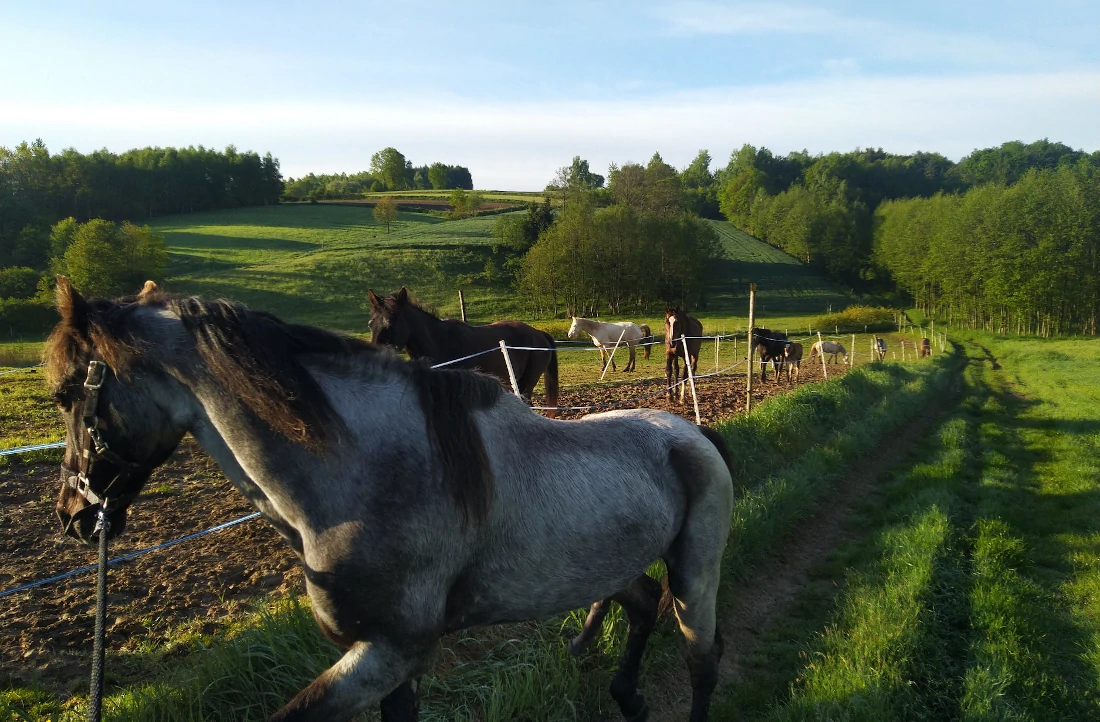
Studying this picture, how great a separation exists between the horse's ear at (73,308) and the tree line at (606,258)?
139ft

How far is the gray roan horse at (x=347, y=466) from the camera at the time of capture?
2.01 metres

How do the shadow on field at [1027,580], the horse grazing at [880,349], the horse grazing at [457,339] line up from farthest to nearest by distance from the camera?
the horse grazing at [880,349]
the horse grazing at [457,339]
the shadow on field at [1027,580]

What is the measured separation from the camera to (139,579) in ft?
16.6

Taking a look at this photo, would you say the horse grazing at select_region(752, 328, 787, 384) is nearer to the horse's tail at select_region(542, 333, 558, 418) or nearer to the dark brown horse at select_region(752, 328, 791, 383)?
the dark brown horse at select_region(752, 328, 791, 383)

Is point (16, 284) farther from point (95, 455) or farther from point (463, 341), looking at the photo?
point (95, 455)

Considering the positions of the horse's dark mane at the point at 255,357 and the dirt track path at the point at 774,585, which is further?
the dirt track path at the point at 774,585

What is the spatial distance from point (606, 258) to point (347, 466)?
46.6 meters

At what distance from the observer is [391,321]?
9078 mm

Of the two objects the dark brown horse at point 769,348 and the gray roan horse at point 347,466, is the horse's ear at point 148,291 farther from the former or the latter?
the dark brown horse at point 769,348

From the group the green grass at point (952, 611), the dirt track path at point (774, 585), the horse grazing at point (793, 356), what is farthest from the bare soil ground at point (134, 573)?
the horse grazing at point (793, 356)

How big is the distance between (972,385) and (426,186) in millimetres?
122588

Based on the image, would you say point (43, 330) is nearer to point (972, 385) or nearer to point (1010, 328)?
point (972, 385)

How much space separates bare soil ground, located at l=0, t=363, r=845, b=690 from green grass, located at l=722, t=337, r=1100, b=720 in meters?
3.64

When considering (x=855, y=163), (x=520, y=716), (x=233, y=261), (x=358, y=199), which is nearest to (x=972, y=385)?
(x=520, y=716)
